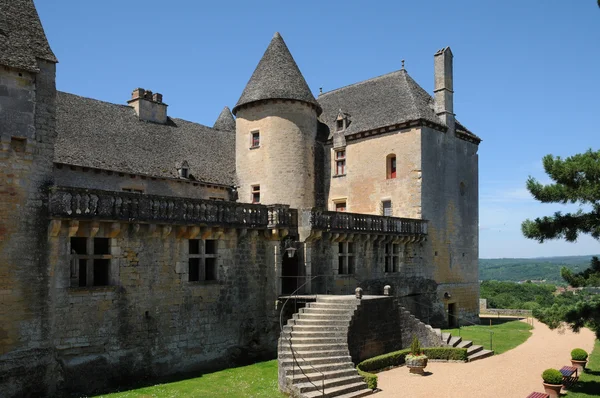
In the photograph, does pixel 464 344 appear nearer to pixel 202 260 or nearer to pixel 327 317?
pixel 327 317

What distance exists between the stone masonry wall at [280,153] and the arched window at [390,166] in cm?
433

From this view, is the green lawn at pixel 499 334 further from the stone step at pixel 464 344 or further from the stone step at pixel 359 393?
the stone step at pixel 359 393

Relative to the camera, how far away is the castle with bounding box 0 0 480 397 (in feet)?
50.7

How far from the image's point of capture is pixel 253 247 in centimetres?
2142

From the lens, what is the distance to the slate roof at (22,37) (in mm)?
15422

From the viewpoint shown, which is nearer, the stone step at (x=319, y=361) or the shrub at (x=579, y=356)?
the stone step at (x=319, y=361)

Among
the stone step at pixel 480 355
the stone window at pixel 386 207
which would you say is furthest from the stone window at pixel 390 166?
the stone step at pixel 480 355

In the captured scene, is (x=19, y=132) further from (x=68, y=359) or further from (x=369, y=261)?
(x=369, y=261)

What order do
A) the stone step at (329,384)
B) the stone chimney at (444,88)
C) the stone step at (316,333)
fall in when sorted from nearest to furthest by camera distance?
the stone step at (329,384) → the stone step at (316,333) → the stone chimney at (444,88)

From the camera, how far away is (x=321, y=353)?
57.3ft

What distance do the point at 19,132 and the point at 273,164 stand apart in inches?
526

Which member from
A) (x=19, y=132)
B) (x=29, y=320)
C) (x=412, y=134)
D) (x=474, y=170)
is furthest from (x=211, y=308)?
(x=474, y=170)

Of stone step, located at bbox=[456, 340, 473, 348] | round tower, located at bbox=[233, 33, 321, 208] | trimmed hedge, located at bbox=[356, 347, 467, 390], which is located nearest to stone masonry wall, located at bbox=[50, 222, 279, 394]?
trimmed hedge, located at bbox=[356, 347, 467, 390]

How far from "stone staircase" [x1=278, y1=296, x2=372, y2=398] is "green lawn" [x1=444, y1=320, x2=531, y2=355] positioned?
8.32 metres
